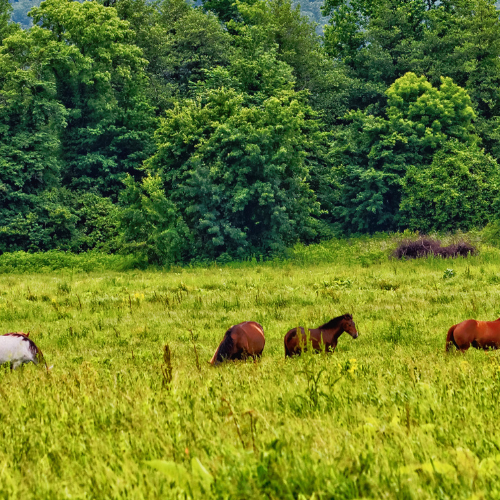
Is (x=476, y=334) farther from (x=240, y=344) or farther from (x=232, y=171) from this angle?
(x=232, y=171)

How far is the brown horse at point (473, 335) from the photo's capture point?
791 centimetres

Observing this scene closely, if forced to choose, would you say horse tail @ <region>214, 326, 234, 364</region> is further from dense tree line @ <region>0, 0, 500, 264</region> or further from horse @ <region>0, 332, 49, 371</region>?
dense tree line @ <region>0, 0, 500, 264</region>

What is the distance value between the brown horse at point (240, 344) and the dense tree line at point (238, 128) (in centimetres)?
1854

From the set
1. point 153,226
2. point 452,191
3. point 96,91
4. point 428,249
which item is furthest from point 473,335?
point 96,91

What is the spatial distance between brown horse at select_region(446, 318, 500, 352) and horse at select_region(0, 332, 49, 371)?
18.4 feet

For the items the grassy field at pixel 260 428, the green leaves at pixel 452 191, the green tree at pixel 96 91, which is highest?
the green tree at pixel 96 91

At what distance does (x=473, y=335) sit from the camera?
7.93 meters

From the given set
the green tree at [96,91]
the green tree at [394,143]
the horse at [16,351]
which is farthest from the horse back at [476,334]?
the green tree at [96,91]

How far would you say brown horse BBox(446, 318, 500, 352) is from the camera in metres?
7.91

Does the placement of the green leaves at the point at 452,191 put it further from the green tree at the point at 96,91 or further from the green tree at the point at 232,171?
the green tree at the point at 96,91

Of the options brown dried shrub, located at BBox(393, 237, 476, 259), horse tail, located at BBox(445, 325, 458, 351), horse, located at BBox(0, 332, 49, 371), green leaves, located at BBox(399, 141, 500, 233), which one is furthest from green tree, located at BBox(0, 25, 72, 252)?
horse tail, located at BBox(445, 325, 458, 351)

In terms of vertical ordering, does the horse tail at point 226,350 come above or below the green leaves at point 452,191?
below

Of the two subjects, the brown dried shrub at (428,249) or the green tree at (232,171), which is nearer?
the brown dried shrub at (428,249)

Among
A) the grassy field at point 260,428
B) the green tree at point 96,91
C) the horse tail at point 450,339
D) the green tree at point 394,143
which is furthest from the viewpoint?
the green tree at point 96,91
